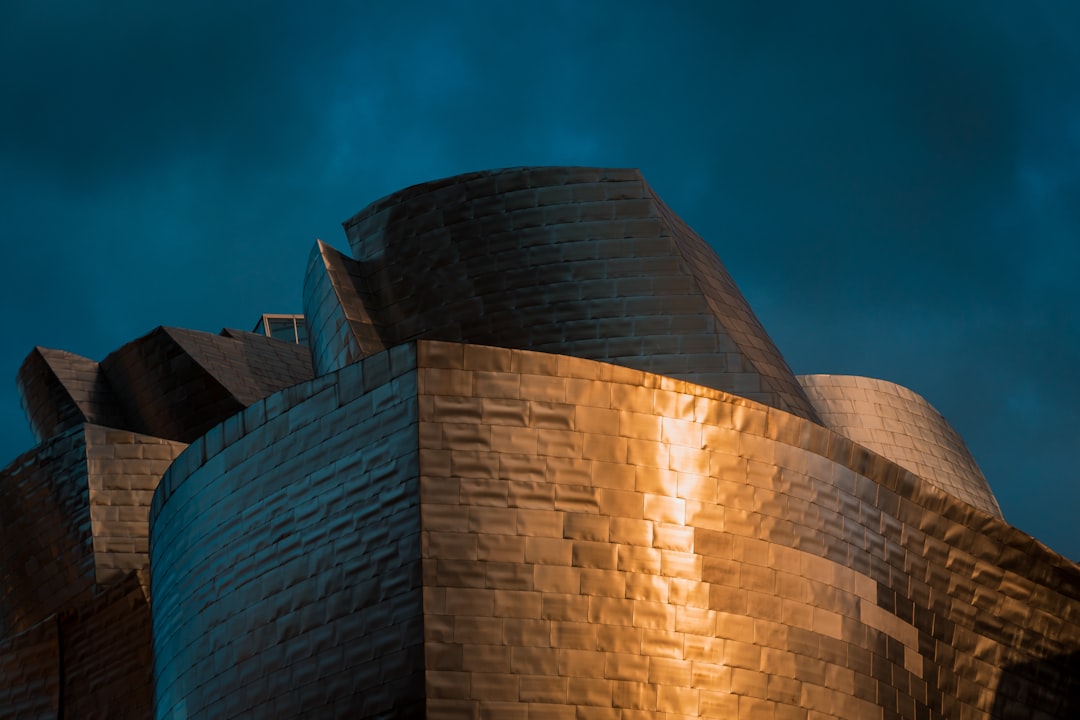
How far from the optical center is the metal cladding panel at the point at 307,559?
11.9 meters

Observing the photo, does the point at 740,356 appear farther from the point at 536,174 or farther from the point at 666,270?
the point at 536,174

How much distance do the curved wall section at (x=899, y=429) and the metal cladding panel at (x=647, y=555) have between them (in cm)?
1144

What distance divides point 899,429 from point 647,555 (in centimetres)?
1436

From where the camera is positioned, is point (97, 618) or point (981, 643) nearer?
point (981, 643)

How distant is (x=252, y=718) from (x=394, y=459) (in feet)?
7.34

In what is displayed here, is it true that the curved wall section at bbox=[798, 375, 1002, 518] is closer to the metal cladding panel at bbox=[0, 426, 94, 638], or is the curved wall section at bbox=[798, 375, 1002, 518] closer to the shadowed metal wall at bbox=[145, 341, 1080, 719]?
the metal cladding panel at bbox=[0, 426, 94, 638]

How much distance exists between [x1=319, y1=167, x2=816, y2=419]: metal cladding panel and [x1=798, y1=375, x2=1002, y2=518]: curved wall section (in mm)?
7360

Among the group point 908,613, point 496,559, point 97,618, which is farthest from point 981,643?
point 97,618

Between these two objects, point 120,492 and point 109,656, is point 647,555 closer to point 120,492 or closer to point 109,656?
point 109,656

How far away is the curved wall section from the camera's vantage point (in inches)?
1002

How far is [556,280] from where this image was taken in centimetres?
1788

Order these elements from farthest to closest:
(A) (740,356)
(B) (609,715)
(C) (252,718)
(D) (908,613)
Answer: (A) (740,356) < (D) (908,613) < (C) (252,718) < (B) (609,715)

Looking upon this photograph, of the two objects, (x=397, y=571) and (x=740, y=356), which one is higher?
(x=740, y=356)

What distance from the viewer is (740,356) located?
57.5ft
